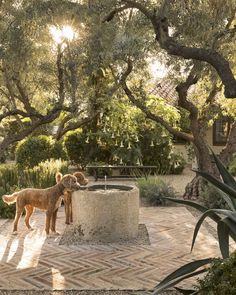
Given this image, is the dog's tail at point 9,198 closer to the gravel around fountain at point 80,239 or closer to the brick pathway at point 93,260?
the brick pathway at point 93,260

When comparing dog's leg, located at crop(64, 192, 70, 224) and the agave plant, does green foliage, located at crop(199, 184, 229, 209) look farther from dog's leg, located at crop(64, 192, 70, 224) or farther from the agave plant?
the agave plant

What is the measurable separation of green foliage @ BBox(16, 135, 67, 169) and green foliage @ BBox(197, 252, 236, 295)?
45.9 feet

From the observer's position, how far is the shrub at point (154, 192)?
12.3 meters

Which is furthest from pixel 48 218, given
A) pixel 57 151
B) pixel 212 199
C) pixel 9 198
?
pixel 57 151

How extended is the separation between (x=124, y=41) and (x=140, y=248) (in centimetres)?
475

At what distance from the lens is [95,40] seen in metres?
9.39

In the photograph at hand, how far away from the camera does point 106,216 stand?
8.28 meters

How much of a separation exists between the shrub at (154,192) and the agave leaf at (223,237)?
796 cm

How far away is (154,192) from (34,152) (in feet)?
22.8

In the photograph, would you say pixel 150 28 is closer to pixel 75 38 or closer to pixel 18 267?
pixel 75 38

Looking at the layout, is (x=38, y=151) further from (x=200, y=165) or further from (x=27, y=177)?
(x=200, y=165)

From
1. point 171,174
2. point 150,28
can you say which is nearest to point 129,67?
point 150,28

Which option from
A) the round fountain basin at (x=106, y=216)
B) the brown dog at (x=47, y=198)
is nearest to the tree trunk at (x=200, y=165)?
the round fountain basin at (x=106, y=216)

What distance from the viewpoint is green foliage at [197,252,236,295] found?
3.77m
